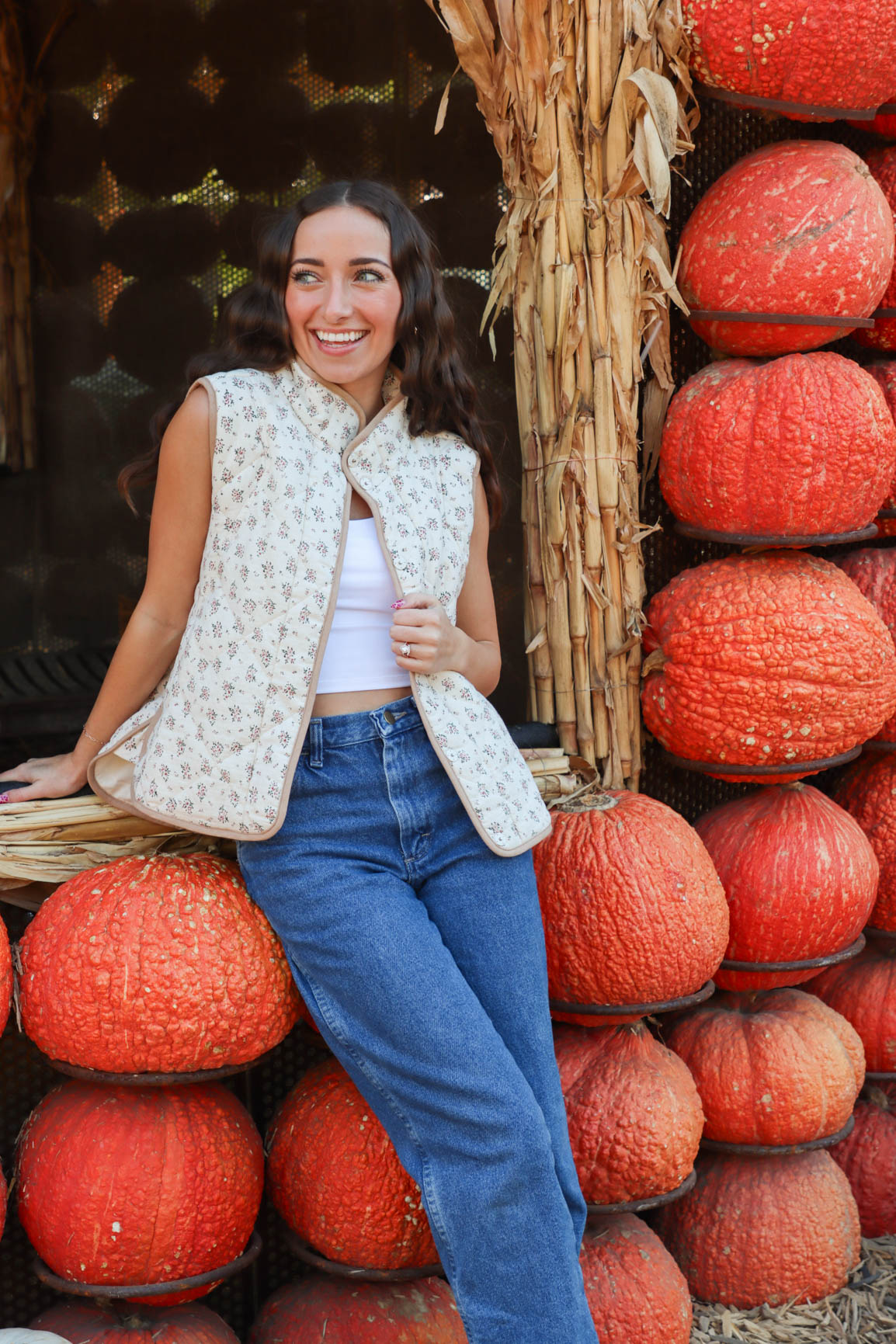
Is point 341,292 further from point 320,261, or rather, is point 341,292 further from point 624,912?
point 624,912

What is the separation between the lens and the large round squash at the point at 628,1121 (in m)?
2.26

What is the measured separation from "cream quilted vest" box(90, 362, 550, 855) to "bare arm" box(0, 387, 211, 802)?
0.03 metres

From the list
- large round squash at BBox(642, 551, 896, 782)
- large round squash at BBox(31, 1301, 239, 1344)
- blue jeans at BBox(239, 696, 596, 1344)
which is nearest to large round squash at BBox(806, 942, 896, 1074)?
large round squash at BBox(642, 551, 896, 782)

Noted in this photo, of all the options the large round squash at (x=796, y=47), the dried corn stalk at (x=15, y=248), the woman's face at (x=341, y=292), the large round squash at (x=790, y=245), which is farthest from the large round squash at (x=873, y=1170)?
the dried corn stalk at (x=15, y=248)

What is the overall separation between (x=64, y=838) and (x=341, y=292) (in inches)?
38.9

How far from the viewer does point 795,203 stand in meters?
2.42

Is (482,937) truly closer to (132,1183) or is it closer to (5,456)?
(132,1183)

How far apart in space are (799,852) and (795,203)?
1240mm

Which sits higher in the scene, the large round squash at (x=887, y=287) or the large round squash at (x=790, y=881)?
the large round squash at (x=887, y=287)

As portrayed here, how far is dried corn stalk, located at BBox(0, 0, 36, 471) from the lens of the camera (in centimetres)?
465

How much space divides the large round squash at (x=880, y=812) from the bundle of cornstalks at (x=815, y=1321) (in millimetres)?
739

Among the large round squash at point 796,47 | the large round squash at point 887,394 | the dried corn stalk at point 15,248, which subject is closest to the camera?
the large round squash at point 796,47

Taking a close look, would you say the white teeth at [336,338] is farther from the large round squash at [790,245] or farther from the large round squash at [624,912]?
the large round squash at [624,912]

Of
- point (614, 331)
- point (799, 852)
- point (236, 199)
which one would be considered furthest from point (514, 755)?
point (236, 199)
